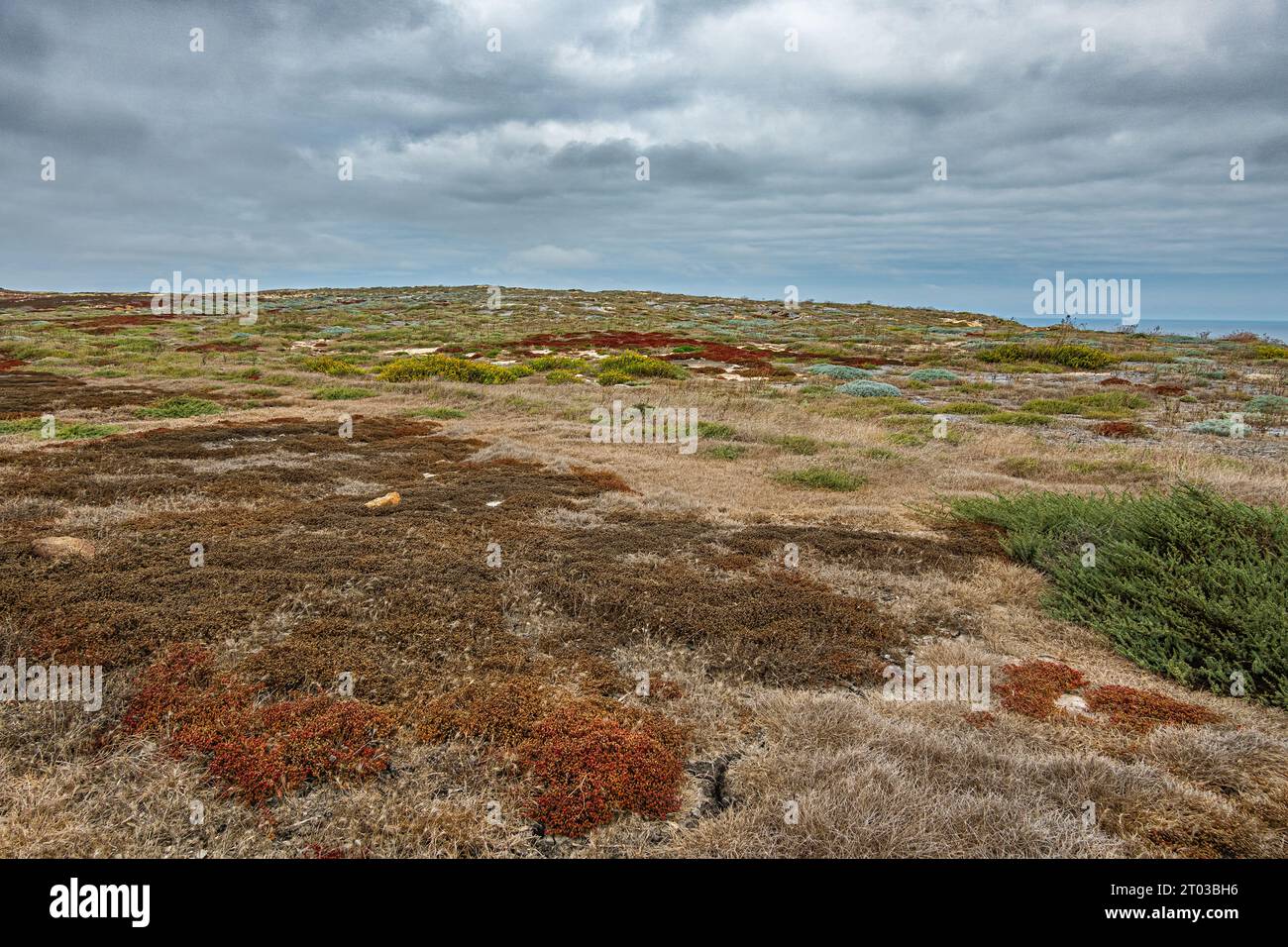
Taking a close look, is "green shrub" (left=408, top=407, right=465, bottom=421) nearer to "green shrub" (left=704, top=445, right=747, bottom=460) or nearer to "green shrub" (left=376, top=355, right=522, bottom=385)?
"green shrub" (left=376, top=355, right=522, bottom=385)

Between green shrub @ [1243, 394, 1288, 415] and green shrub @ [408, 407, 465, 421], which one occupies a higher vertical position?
green shrub @ [1243, 394, 1288, 415]

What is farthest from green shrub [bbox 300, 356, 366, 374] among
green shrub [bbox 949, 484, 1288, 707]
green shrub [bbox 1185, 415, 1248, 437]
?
green shrub [bbox 1185, 415, 1248, 437]

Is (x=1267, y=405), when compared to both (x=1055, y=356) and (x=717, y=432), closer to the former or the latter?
(x=1055, y=356)

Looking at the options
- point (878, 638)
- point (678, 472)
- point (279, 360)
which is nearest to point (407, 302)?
point (279, 360)

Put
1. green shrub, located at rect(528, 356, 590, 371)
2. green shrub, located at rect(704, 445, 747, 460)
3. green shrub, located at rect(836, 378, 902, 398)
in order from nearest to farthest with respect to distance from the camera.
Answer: green shrub, located at rect(704, 445, 747, 460)
green shrub, located at rect(836, 378, 902, 398)
green shrub, located at rect(528, 356, 590, 371)

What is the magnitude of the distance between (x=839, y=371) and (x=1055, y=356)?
516 inches

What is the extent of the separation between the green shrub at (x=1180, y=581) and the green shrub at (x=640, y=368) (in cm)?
2115

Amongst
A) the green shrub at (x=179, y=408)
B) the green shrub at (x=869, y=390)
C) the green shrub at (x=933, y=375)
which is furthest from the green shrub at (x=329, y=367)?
the green shrub at (x=933, y=375)

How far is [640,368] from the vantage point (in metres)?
29.0

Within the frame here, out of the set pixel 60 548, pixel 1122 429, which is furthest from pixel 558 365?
pixel 60 548

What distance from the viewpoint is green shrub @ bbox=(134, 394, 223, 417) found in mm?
17844

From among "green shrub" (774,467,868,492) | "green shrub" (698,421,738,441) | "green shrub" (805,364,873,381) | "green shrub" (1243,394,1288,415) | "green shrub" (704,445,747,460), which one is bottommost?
"green shrub" (774,467,868,492)

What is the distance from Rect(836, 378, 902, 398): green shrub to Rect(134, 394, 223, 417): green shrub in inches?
806
